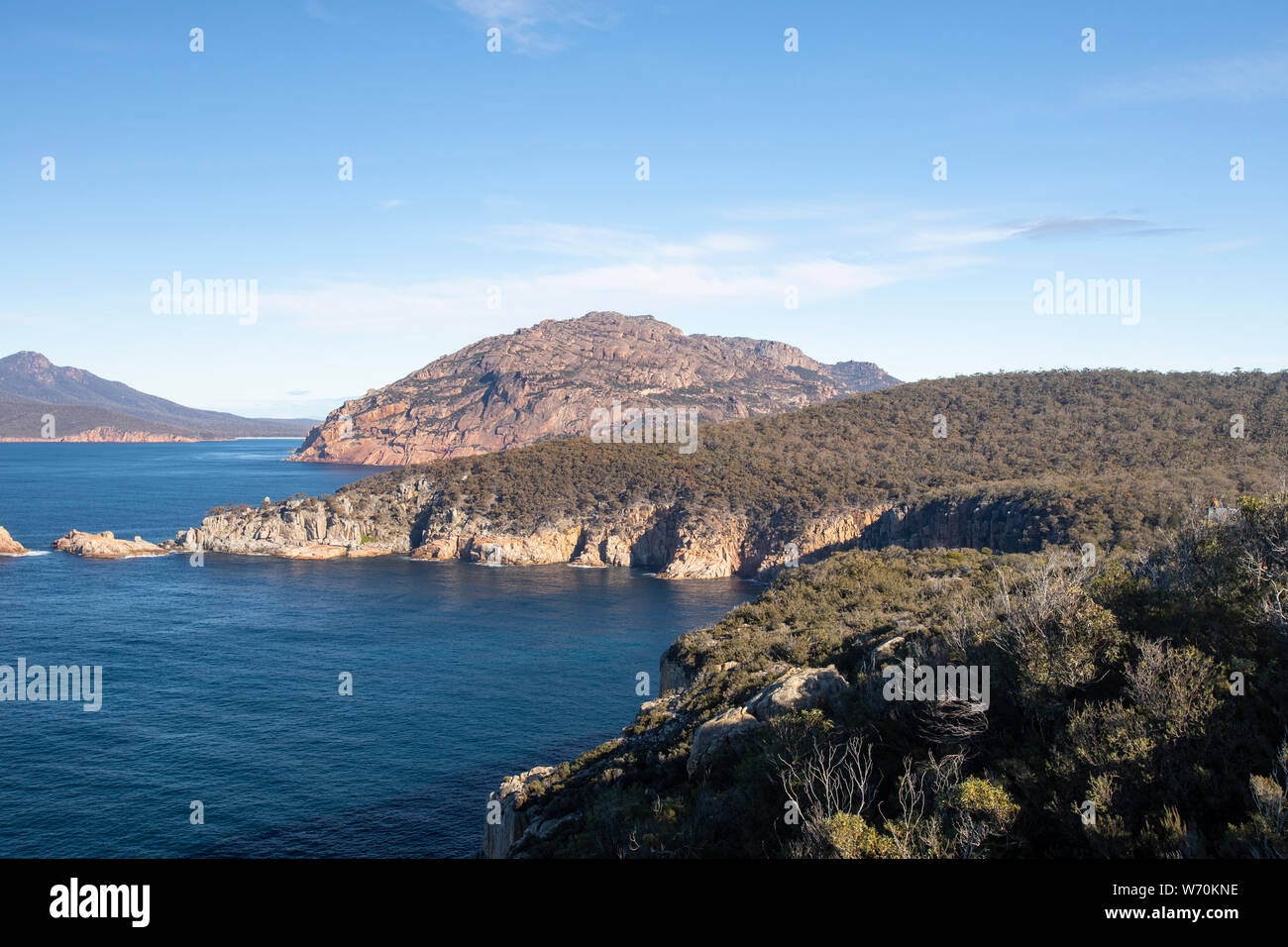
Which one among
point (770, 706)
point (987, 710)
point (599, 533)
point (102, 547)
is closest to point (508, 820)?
point (770, 706)

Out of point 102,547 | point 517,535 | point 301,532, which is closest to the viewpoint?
point 102,547

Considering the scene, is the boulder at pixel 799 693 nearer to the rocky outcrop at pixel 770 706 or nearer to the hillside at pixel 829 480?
the rocky outcrop at pixel 770 706

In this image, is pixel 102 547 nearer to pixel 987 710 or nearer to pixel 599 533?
pixel 599 533

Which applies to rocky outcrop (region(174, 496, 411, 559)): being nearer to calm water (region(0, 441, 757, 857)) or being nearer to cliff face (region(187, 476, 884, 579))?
cliff face (region(187, 476, 884, 579))

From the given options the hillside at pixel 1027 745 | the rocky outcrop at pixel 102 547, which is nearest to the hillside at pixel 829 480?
the rocky outcrop at pixel 102 547

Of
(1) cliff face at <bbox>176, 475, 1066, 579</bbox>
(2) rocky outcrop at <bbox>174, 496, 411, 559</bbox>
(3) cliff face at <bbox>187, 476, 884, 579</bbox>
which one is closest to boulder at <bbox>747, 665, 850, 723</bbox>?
(1) cliff face at <bbox>176, 475, 1066, 579</bbox>
